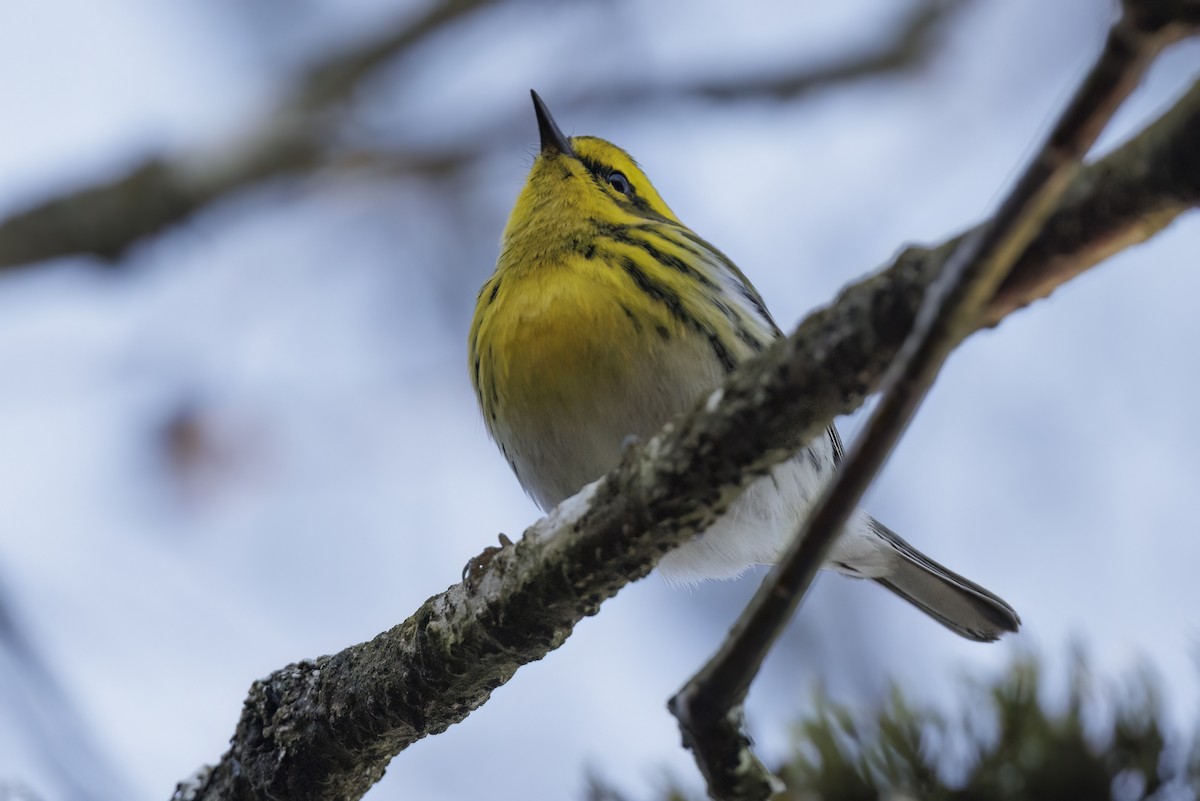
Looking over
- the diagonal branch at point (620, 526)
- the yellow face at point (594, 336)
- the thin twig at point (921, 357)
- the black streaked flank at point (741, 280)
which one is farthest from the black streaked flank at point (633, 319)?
the thin twig at point (921, 357)

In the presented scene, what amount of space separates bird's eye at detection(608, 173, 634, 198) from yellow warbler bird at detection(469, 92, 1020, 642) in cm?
22

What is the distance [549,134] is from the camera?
4238 millimetres

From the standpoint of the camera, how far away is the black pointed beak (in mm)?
4141

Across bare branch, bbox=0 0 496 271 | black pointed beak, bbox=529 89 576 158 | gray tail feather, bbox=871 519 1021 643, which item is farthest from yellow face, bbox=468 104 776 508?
gray tail feather, bbox=871 519 1021 643

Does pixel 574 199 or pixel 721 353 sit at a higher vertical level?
pixel 574 199

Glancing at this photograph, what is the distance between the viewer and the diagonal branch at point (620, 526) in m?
1.41

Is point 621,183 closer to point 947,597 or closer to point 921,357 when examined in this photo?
point 947,597

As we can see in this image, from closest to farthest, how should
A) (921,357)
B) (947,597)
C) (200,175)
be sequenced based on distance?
(921,357), (200,175), (947,597)

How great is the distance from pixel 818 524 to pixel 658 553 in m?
0.63

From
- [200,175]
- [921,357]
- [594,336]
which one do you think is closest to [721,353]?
[594,336]

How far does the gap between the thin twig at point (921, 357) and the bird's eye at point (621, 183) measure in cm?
282

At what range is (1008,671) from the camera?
2191 mm

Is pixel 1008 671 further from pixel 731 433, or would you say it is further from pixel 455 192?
pixel 455 192

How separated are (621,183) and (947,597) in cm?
185
